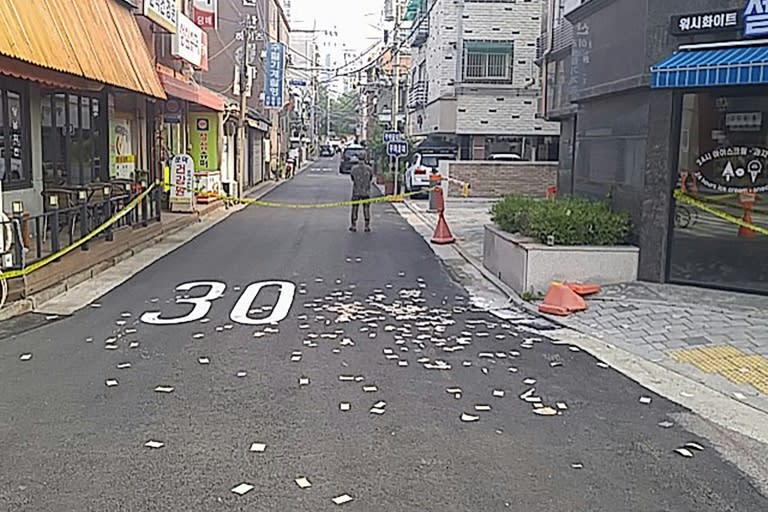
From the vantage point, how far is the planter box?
Answer: 36.3 feet

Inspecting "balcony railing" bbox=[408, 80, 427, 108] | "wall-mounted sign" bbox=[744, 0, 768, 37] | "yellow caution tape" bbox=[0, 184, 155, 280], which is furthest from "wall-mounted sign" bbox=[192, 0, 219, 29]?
"wall-mounted sign" bbox=[744, 0, 768, 37]

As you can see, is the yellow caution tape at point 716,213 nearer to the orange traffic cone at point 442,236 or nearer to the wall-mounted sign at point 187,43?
the orange traffic cone at point 442,236

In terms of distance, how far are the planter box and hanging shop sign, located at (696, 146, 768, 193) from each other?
4.47 feet

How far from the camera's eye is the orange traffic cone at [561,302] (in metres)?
10.0

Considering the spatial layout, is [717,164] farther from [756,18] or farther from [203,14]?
[203,14]

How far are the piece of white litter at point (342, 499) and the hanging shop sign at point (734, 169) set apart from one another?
8138 millimetres

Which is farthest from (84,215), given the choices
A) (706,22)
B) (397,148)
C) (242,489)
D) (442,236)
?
(397,148)

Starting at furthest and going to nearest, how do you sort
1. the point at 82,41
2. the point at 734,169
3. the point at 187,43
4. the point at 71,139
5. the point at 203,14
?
the point at 203,14 → the point at 187,43 → the point at 71,139 → the point at 82,41 → the point at 734,169

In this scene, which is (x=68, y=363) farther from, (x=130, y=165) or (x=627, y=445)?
(x=130, y=165)

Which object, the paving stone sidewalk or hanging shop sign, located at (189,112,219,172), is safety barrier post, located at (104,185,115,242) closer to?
the paving stone sidewalk

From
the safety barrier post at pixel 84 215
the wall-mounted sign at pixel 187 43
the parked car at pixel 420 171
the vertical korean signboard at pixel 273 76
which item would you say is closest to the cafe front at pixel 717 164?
the safety barrier post at pixel 84 215

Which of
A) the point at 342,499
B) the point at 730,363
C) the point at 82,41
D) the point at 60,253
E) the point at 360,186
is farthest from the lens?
the point at 360,186

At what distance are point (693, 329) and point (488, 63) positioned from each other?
26.6 metres

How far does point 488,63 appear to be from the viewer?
34.2 metres
